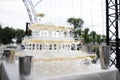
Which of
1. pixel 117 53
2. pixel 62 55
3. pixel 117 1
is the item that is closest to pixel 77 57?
pixel 62 55

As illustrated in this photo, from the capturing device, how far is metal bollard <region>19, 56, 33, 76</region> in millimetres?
1002

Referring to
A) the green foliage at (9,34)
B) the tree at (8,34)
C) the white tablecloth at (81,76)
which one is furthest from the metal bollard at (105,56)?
the green foliage at (9,34)

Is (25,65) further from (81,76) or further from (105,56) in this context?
(105,56)

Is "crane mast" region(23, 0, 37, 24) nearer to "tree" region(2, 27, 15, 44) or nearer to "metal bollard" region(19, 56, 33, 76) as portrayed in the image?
"tree" region(2, 27, 15, 44)

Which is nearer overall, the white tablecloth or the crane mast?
the white tablecloth

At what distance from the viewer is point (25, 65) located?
1001 millimetres

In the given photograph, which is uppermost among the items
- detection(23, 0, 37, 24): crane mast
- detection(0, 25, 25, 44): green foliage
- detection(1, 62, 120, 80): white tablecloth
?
detection(23, 0, 37, 24): crane mast

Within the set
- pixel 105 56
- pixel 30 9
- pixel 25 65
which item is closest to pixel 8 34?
pixel 30 9

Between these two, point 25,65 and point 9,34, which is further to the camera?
point 9,34

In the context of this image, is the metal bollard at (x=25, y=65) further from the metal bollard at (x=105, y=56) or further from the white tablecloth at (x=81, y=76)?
the metal bollard at (x=105, y=56)

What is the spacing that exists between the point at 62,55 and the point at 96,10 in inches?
186

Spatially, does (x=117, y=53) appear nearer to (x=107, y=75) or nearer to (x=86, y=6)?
(x=86, y=6)

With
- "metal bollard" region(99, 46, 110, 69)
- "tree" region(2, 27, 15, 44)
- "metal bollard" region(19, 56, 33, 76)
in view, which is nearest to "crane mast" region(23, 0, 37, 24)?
"tree" region(2, 27, 15, 44)

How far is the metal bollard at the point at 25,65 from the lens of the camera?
39.4 inches
